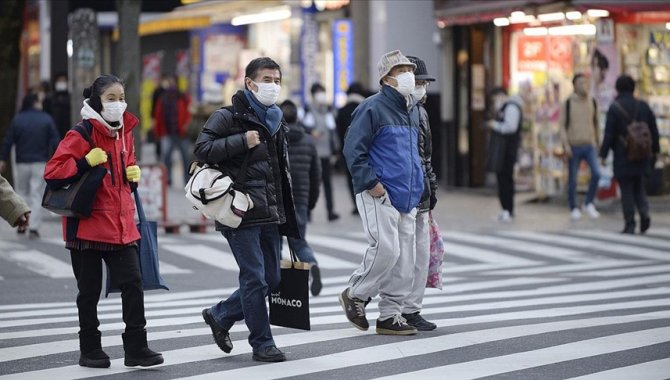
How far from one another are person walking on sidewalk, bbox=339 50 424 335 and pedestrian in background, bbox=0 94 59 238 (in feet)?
30.5

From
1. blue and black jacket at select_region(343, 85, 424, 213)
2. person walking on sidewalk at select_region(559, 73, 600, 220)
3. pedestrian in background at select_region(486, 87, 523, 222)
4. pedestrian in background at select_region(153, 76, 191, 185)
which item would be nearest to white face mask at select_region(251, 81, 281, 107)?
blue and black jacket at select_region(343, 85, 424, 213)

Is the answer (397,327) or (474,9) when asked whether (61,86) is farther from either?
(397,327)

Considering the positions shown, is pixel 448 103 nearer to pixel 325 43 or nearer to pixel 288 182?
pixel 325 43

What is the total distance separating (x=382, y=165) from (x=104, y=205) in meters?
2.22

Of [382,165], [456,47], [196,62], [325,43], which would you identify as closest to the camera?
[382,165]

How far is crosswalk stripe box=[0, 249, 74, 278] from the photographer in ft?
54.4

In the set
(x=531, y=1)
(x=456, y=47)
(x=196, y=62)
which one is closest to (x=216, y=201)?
(x=531, y=1)

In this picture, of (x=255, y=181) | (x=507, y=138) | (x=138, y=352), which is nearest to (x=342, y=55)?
(x=507, y=138)

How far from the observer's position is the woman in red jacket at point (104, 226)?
31.1 feet

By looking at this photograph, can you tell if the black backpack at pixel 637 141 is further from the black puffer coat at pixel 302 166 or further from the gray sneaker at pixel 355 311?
the gray sneaker at pixel 355 311

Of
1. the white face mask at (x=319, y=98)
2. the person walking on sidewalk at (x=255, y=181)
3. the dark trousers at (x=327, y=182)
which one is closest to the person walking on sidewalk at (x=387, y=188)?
the person walking on sidewalk at (x=255, y=181)

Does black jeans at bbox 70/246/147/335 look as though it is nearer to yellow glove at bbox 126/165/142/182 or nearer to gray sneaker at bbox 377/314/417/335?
yellow glove at bbox 126/165/142/182

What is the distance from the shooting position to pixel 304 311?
1007 centimetres

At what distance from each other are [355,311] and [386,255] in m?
0.52
